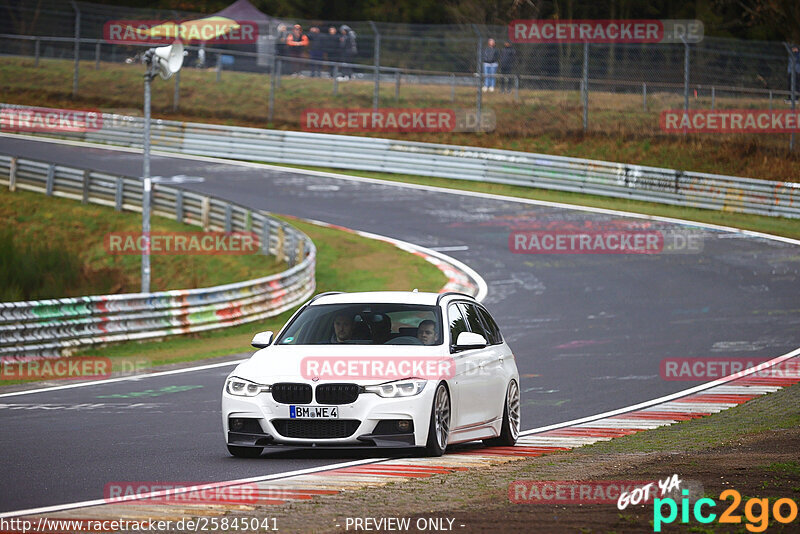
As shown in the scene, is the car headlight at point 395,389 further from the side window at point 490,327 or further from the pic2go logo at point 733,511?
the pic2go logo at point 733,511

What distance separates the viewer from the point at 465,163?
3862 centimetres

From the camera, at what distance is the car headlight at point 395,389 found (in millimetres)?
9773

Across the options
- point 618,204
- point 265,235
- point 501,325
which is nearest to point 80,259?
point 265,235

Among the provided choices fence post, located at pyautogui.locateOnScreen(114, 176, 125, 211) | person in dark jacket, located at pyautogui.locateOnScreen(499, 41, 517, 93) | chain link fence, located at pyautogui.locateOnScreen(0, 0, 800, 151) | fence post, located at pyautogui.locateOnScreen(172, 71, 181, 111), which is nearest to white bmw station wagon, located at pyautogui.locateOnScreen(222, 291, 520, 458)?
fence post, located at pyautogui.locateOnScreen(114, 176, 125, 211)

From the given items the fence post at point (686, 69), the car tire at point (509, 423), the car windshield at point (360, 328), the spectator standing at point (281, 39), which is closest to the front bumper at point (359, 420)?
the car windshield at point (360, 328)

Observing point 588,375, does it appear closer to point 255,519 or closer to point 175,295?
point 175,295

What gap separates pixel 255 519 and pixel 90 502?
1455 mm

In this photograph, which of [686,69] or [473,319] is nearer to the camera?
[473,319]

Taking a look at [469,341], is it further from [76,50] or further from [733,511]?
[76,50]

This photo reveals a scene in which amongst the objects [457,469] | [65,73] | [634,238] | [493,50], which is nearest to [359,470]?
[457,469]

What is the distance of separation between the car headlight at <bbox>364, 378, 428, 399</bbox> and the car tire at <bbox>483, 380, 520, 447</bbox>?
67.5 inches

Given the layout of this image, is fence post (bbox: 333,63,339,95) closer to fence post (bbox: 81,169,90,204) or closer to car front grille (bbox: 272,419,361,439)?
fence post (bbox: 81,169,90,204)

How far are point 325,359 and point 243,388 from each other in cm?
72

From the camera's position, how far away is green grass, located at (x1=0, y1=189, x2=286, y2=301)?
2569 centimetres
